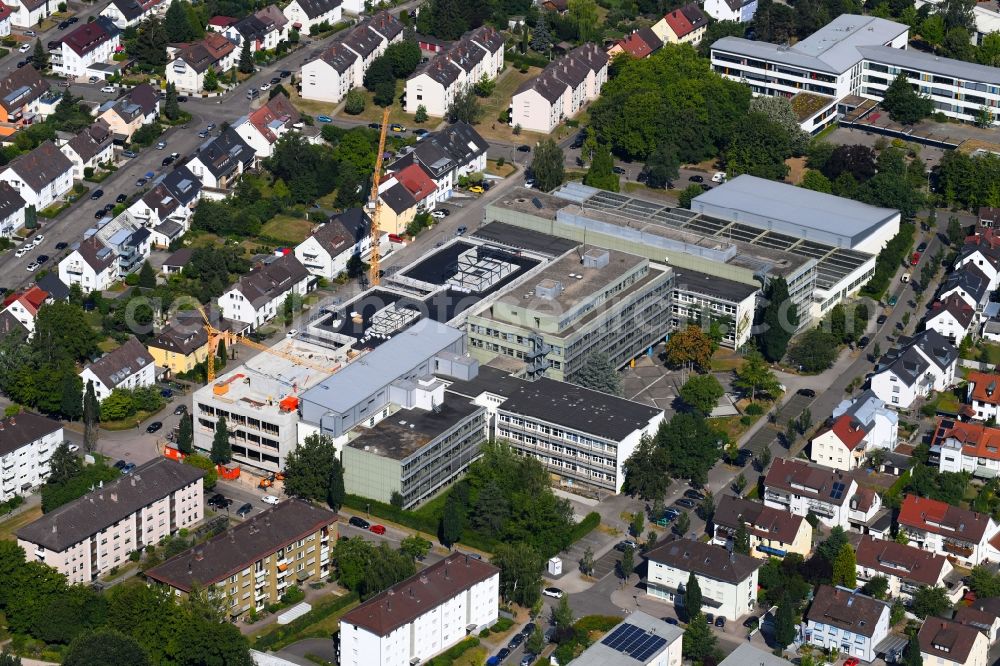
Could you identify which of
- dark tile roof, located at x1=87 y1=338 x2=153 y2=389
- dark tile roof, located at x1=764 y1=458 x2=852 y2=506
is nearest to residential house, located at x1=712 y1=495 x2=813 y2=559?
dark tile roof, located at x1=764 y1=458 x2=852 y2=506

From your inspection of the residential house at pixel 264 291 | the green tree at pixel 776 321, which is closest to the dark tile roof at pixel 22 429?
the residential house at pixel 264 291

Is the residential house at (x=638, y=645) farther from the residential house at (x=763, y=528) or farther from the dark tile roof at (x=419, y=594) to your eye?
the residential house at (x=763, y=528)

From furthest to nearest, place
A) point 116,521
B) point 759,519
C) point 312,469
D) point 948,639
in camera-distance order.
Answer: point 312,469 < point 759,519 < point 116,521 < point 948,639

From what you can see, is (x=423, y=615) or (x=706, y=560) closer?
(x=423, y=615)

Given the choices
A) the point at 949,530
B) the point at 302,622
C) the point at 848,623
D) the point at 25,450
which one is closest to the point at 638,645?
the point at 848,623

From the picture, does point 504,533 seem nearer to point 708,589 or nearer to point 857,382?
point 708,589

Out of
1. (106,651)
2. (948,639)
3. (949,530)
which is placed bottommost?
(949,530)

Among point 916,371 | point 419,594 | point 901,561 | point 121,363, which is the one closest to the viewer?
point 419,594

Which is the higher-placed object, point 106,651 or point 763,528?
point 106,651

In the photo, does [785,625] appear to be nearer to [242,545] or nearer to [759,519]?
[759,519]
